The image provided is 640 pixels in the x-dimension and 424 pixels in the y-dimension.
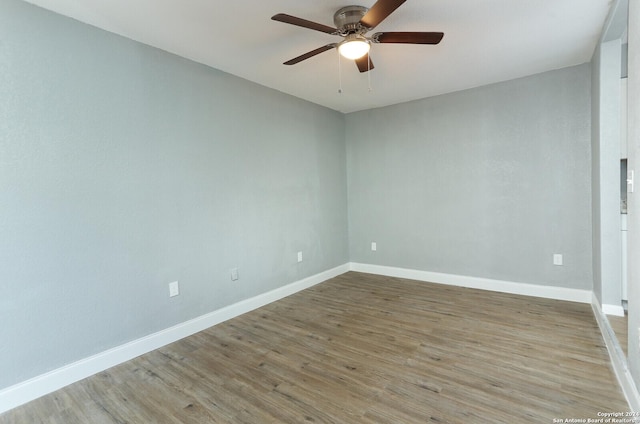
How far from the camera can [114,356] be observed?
2352 mm

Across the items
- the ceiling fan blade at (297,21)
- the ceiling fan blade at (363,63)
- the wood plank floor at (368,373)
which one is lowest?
the wood plank floor at (368,373)

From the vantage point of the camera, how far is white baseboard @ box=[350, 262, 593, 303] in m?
3.31

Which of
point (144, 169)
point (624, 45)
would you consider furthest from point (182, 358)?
point (624, 45)

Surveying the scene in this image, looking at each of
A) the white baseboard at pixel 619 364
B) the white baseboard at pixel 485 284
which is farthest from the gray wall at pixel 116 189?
the white baseboard at pixel 619 364

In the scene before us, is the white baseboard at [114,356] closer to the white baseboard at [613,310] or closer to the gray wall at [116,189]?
the gray wall at [116,189]

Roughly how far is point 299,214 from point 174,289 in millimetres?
1789

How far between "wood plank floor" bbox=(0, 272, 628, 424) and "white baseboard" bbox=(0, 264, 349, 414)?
0.06 m

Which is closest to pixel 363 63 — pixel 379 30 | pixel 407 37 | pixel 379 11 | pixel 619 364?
pixel 379 30

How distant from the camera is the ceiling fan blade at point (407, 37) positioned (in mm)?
1992

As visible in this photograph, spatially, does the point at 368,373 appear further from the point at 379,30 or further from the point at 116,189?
the point at 379,30

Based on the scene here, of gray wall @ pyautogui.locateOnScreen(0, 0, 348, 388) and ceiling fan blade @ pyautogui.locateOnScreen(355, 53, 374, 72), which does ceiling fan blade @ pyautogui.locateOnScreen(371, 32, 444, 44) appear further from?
gray wall @ pyautogui.locateOnScreen(0, 0, 348, 388)

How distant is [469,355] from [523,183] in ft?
Result: 7.19

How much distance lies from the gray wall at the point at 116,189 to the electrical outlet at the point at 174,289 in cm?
5

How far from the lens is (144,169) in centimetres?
257
